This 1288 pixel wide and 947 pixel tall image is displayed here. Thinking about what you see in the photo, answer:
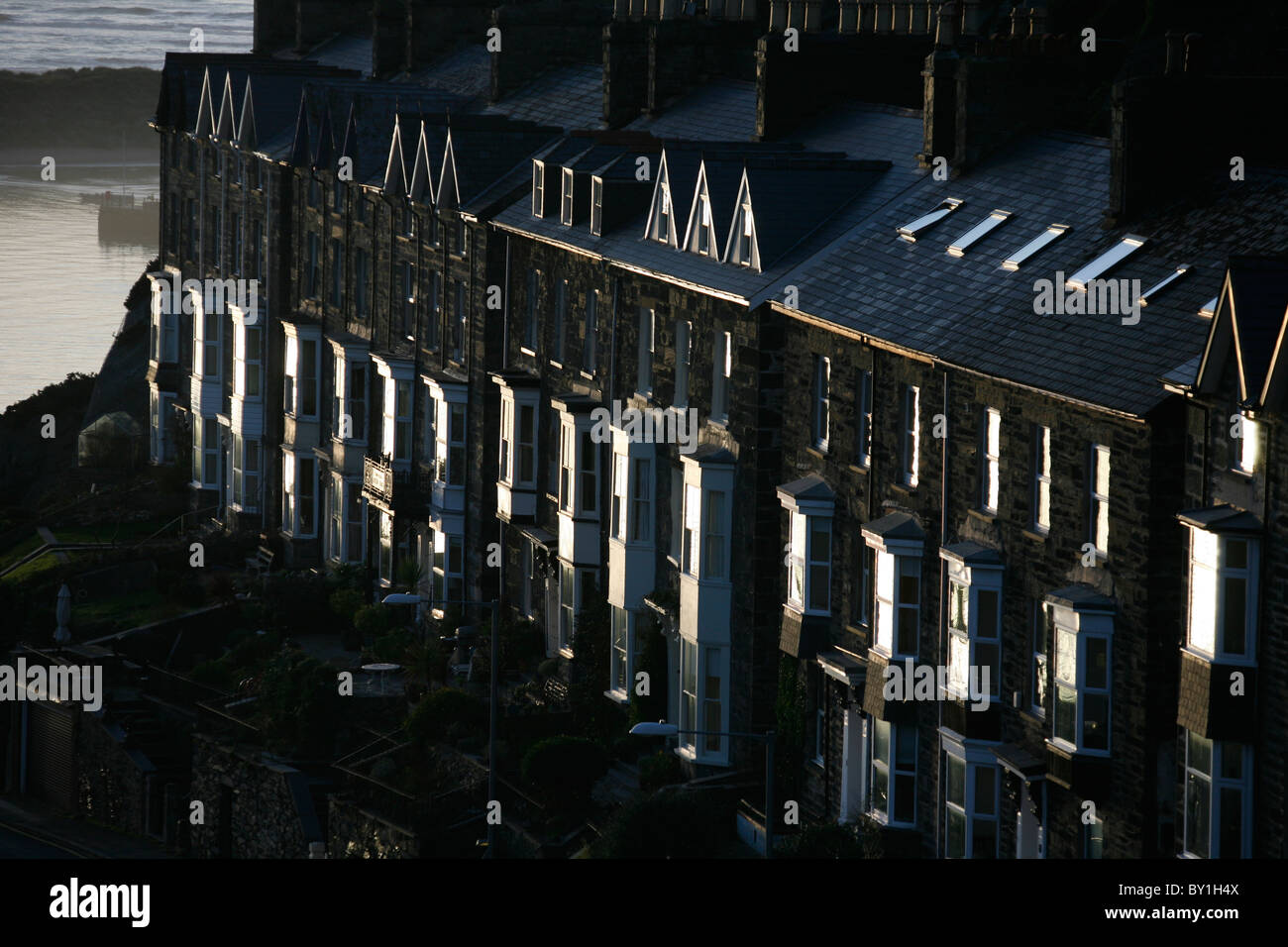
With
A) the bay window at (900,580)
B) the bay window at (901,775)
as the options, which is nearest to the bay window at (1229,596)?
the bay window at (900,580)

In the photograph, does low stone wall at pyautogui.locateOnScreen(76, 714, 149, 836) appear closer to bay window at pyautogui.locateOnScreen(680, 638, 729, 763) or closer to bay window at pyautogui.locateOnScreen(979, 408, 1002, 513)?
bay window at pyautogui.locateOnScreen(680, 638, 729, 763)

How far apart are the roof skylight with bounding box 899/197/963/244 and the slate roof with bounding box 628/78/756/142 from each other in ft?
34.2

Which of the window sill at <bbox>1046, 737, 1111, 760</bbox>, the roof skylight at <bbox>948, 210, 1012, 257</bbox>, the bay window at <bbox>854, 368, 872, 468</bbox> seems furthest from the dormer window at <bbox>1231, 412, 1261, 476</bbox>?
the roof skylight at <bbox>948, 210, 1012, 257</bbox>

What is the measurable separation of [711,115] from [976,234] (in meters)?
16.4

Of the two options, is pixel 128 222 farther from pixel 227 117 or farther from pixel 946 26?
pixel 946 26

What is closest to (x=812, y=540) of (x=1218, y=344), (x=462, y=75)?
(x=1218, y=344)

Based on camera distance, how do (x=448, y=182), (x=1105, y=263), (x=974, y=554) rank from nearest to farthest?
(x=974, y=554), (x=1105, y=263), (x=448, y=182)

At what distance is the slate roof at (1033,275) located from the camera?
35.0 metres

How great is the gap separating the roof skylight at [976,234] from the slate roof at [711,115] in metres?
12.5

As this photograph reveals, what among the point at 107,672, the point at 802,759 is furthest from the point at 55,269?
the point at 802,759

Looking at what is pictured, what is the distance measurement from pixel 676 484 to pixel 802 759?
7.38 m

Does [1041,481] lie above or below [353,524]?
above

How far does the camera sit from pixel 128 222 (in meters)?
192

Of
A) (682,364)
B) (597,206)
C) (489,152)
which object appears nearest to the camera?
(682,364)
